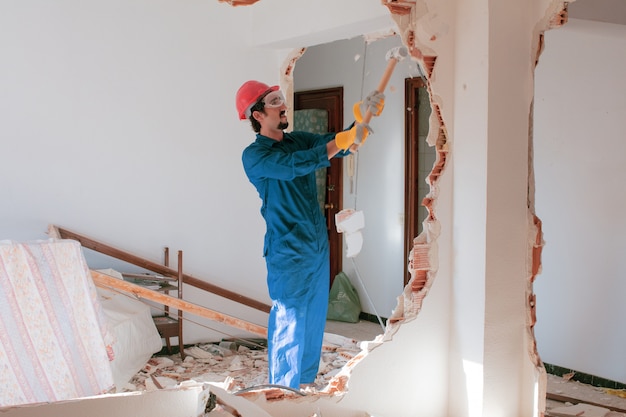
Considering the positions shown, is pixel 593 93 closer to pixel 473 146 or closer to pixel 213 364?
pixel 473 146

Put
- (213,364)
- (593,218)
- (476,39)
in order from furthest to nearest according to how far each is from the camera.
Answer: (213,364) → (593,218) → (476,39)

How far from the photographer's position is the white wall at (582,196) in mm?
4648

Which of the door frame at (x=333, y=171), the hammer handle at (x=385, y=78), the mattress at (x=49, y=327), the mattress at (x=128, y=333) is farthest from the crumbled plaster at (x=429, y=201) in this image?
the door frame at (x=333, y=171)

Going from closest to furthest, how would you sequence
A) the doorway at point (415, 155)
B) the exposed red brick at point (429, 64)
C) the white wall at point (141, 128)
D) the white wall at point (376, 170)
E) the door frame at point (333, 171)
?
Result: the exposed red brick at point (429, 64)
the white wall at point (141, 128)
the doorway at point (415, 155)
the white wall at point (376, 170)
the door frame at point (333, 171)

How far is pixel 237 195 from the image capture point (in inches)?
233

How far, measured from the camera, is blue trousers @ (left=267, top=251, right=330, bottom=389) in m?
3.66

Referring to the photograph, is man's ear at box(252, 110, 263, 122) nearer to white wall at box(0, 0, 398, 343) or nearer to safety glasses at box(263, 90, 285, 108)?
safety glasses at box(263, 90, 285, 108)

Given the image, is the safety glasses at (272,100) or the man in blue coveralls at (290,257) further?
the safety glasses at (272,100)

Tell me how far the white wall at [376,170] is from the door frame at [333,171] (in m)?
0.08

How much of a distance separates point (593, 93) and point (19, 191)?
157 inches

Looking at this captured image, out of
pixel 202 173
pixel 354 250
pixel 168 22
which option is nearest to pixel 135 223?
pixel 202 173

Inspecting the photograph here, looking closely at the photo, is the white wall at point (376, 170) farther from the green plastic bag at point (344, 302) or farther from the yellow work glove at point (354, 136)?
the yellow work glove at point (354, 136)

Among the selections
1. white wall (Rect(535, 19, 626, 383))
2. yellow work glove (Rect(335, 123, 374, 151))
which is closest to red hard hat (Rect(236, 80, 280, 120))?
yellow work glove (Rect(335, 123, 374, 151))

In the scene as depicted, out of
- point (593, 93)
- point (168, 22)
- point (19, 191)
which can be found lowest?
point (19, 191)
